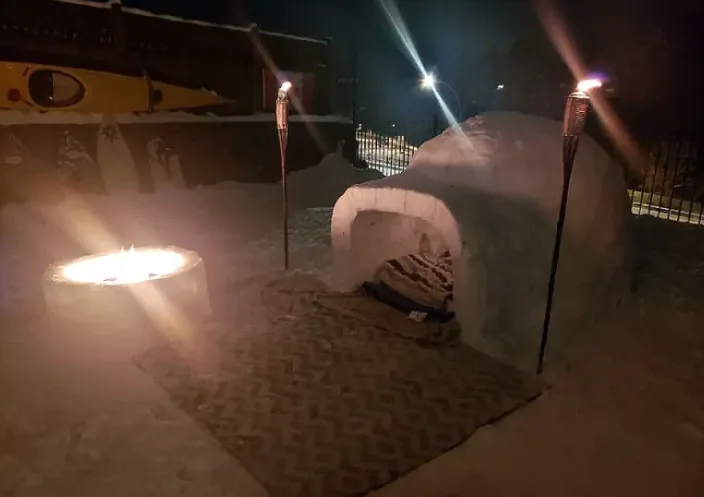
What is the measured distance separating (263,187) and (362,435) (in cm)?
873

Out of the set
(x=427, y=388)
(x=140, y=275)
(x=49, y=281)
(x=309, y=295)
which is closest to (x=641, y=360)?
(x=427, y=388)

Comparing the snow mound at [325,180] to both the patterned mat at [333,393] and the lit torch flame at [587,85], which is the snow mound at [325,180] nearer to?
the patterned mat at [333,393]

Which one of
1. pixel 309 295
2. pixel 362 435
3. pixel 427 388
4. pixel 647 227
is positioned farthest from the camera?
pixel 647 227

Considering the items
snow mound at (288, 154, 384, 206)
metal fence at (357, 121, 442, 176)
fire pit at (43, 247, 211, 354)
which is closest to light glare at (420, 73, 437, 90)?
metal fence at (357, 121, 442, 176)

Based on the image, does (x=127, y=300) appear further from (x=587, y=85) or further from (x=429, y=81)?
(x=429, y=81)

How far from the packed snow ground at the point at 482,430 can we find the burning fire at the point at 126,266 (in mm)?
627

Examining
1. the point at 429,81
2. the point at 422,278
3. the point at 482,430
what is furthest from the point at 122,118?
the point at 429,81

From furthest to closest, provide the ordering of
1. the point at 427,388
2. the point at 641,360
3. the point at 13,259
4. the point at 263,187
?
the point at 263,187 < the point at 13,259 < the point at 641,360 < the point at 427,388

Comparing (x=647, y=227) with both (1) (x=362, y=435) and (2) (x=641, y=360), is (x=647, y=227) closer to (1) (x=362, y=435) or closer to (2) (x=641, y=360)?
(2) (x=641, y=360)

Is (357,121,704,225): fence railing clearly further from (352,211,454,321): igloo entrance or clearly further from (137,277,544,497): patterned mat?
(137,277,544,497): patterned mat

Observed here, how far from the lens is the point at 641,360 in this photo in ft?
15.6

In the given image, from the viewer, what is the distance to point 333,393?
4.13 meters

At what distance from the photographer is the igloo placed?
4574mm

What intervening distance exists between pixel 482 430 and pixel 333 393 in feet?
3.78
